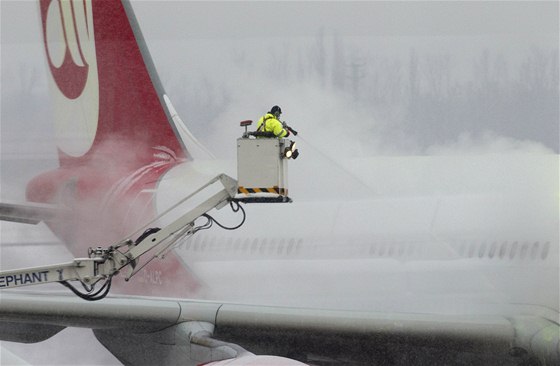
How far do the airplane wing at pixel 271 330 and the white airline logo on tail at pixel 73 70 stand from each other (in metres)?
1.82

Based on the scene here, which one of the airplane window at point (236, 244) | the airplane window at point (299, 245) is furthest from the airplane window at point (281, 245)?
the airplane window at point (236, 244)

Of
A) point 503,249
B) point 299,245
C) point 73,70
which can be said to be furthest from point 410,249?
point 73,70

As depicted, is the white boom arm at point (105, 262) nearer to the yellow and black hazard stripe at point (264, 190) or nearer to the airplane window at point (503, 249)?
the yellow and black hazard stripe at point (264, 190)

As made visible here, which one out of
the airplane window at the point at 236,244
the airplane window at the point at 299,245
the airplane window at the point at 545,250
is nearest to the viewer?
the airplane window at the point at 545,250

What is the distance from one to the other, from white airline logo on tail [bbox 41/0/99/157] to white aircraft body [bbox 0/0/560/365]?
2 centimetres

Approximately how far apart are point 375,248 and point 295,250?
2.11ft

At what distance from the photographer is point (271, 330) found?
5.41 metres

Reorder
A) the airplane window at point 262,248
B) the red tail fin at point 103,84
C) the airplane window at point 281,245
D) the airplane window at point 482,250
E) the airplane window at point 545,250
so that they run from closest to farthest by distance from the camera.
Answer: the airplane window at point 545,250
the airplane window at point 482,250
the airplane window at point 281,245
the airplane window at point 262,248
the red tail fin at point 103,84

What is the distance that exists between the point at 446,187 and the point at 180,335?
1689mm

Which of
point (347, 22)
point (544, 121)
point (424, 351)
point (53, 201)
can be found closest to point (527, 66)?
point (544, 121)

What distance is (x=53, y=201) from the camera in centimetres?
673

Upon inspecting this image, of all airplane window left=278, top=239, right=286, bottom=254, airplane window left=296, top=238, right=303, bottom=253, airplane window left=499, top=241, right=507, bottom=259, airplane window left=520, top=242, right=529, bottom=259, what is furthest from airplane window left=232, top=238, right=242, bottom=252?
airplane window left=520, top=242, right=529, bottom=259

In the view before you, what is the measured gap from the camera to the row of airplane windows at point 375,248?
457 cm

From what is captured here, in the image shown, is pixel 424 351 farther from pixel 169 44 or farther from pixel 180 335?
pixel 169 44
